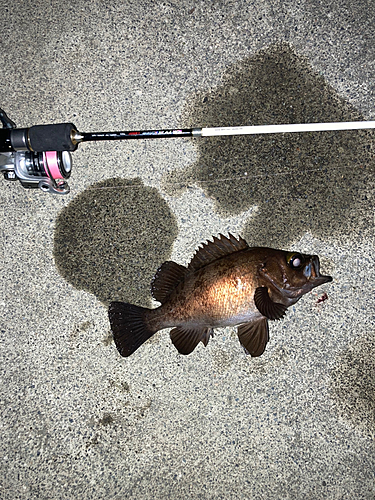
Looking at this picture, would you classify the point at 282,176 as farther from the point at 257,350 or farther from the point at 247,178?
the point at 257,350

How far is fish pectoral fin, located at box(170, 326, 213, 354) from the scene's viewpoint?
261 centimetres

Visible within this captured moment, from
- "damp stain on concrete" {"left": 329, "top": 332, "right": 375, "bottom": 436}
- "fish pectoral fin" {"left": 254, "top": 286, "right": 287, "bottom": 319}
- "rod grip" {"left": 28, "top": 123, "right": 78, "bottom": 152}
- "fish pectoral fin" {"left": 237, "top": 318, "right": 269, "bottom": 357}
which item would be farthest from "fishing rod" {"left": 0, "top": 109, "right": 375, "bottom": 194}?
"damp stain on concrete" {"left": 329, "top": 332, "right": 375, "bottom": 436}

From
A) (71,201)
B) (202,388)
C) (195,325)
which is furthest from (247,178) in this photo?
(202,388)

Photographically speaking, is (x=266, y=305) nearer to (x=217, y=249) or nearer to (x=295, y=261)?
(x=295, y=261)

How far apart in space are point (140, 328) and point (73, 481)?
4.61ft

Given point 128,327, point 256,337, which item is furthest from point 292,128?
point 128,327

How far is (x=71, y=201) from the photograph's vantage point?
3.02m

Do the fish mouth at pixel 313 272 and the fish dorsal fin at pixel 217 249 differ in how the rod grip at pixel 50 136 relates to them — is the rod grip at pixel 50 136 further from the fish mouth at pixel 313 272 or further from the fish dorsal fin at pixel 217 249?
the fish mouth at pixel 313 272

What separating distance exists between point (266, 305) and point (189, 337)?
635mm

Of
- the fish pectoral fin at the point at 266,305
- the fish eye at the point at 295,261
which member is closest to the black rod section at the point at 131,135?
the fish eye at the point at 295,261

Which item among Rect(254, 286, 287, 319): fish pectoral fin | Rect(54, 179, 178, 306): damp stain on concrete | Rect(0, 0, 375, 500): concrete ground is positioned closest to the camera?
Rect(254, 286, 287, 319): fish pectoral fin

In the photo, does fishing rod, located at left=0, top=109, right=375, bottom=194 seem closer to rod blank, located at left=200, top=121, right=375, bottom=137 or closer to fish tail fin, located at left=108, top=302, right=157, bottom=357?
rod blank, located at left=200, top=121, right=375, bottom=137

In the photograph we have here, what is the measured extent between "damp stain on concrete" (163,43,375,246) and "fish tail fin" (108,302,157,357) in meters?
1.07

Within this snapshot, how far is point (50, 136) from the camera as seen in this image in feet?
8.18
